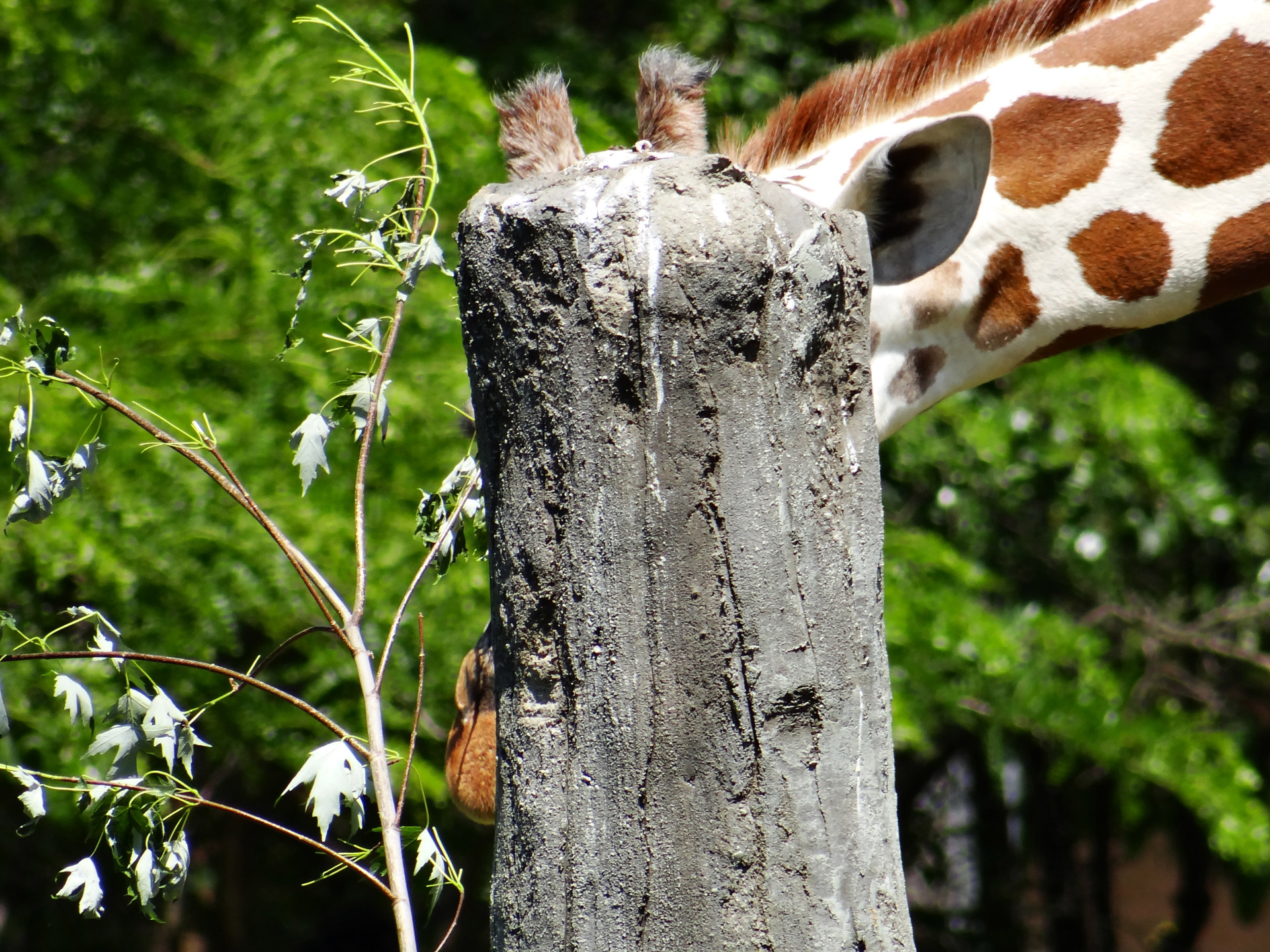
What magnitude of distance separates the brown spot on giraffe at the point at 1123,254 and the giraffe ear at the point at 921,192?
430 millimetres

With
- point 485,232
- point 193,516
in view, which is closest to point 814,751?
point 485,232

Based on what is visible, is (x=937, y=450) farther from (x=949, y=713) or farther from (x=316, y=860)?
(x=316, y=860)

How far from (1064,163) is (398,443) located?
2.09 metres

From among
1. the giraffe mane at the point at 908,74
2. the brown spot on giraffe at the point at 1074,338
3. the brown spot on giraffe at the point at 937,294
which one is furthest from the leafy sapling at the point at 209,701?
the brown spot on giraffe at the point at 1074,338

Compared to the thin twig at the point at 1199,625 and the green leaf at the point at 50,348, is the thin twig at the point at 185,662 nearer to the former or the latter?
the green leaf at the point at 50,348

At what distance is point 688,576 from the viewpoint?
1.09 metres

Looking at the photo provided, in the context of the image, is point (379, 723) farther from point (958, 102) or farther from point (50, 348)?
point (958, 102)

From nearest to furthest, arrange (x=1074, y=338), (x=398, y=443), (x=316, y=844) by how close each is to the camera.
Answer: (x=316, y=844) → (x=1074, y=338) → (x=398, y=443)

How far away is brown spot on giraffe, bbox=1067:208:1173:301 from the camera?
1.83 meters

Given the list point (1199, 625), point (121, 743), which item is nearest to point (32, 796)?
point (121, 743)

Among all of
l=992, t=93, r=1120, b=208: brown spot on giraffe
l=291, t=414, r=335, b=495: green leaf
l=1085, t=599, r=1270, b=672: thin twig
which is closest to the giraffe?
l=992, t=93, r=1120, b=208: brown spot on giraffe

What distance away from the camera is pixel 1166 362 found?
4914mm

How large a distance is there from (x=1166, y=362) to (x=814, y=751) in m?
4.36

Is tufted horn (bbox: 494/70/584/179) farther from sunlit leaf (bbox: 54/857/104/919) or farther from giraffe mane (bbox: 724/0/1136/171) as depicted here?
sunlit leaf (bbox: 54/857/104/919)
